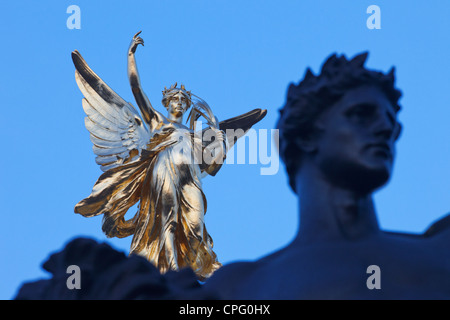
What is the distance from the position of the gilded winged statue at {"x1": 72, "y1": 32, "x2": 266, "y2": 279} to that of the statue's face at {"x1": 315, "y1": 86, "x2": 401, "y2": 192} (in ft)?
27.4

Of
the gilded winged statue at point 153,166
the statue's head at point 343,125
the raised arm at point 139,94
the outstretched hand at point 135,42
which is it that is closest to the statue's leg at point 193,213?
the gilded winged statue at point 153,166

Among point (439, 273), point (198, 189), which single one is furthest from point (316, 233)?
point (198, 189)

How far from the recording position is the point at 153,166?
40.7ft

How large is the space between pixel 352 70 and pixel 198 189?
924cm

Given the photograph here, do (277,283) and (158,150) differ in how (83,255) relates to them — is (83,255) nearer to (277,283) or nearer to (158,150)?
(277,283)

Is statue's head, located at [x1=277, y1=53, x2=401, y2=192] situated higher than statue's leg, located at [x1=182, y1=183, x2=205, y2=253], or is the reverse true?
statue's leg, located at [x1=182, y1=183, x2=205, y2=253]

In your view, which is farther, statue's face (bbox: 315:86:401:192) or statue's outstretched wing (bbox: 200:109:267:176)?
statue's outstretched wing (bbox: 200:109:267:176)

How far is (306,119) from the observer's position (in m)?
3.27

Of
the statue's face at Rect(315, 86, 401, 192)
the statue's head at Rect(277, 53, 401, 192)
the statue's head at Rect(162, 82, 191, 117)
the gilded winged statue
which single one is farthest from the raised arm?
the statue's face at Rect(315, 86, 401, 192)

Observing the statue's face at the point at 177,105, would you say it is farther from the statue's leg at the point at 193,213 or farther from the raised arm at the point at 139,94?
the statue's leg at the point at 193,213

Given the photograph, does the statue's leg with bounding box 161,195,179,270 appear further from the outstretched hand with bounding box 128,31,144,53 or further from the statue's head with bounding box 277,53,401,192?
the statue's head with bounding box 277,53,401,192

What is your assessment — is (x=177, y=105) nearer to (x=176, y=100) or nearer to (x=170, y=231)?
(x=176, y=100)

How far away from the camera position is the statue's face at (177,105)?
42.4ft

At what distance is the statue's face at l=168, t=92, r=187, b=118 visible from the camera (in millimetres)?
12930
